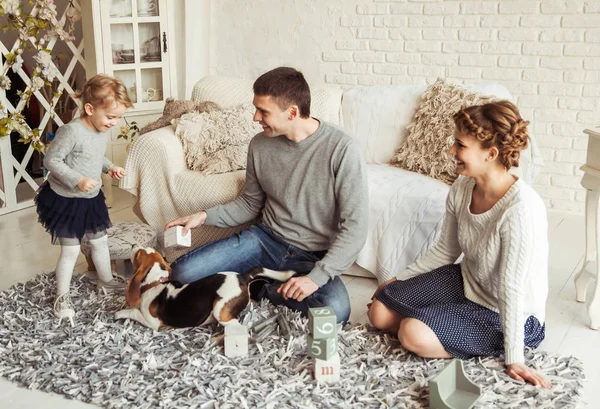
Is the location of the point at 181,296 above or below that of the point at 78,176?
below

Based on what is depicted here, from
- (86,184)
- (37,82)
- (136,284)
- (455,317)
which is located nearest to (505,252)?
(455,317)

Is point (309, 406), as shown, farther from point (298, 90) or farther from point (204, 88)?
point (204, 88)

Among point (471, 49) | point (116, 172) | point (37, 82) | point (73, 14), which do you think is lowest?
point (116, 172)

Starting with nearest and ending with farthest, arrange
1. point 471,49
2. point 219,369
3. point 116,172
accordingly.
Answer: point 219,369
point 116,172
point 471,49

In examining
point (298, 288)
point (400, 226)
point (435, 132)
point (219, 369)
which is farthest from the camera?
point (435, 132)

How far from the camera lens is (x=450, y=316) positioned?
208 cm

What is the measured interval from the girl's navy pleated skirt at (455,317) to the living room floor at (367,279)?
21 centimetres

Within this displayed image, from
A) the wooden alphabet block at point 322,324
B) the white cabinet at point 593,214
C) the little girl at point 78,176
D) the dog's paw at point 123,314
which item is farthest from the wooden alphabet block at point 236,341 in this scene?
the white cabinet at point 593,214

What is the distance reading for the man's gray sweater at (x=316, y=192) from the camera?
2.31 m

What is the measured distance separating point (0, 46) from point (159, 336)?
2.26 m

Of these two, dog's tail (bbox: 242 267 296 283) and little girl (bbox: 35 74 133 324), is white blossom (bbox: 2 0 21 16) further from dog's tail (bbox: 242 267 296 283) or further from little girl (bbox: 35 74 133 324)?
dog's tail (bbox: 242 267 296 283)

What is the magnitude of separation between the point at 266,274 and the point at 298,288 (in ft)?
0.63

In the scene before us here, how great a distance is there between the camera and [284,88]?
227 cm

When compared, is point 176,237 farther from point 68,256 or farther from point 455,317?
point 455,317
